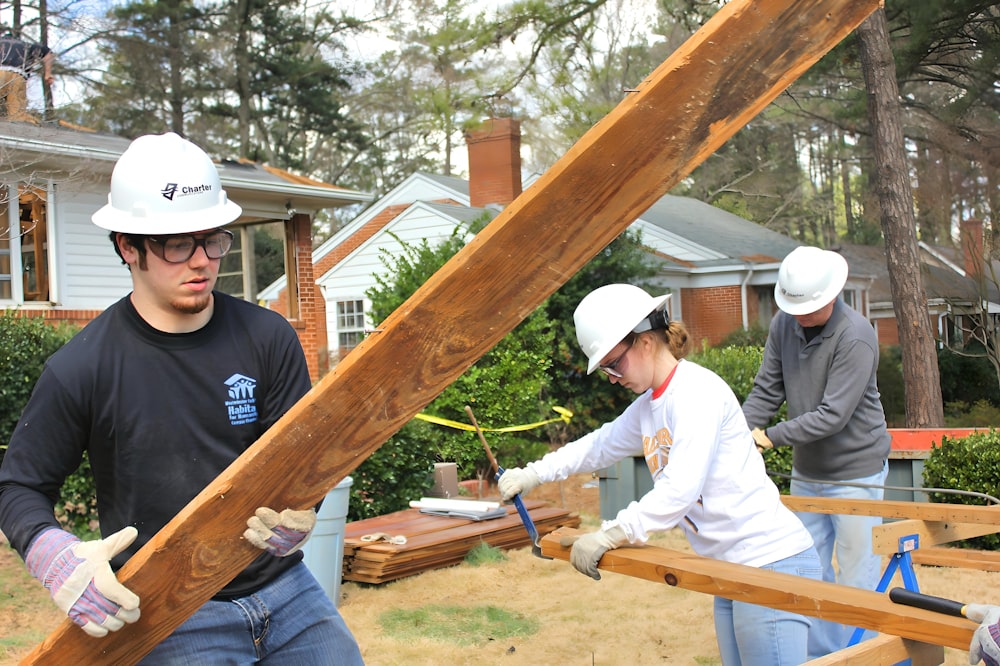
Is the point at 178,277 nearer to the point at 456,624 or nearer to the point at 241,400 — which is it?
the point at 241,400

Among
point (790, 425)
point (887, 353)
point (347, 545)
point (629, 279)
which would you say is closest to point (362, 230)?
point (629, 279)

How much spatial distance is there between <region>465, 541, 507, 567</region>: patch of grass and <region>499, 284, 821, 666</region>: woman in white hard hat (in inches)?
185

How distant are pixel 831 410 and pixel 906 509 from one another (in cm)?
75

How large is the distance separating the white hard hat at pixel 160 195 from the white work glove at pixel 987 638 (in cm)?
196

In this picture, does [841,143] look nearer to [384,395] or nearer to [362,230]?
[362,230]

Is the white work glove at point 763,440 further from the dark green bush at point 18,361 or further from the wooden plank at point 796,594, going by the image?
the dark green bush at point 18,361

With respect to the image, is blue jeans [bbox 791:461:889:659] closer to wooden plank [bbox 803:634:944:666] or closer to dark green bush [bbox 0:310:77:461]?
wooden plank [bbox 803:634:944:666]

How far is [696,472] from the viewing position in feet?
9.78

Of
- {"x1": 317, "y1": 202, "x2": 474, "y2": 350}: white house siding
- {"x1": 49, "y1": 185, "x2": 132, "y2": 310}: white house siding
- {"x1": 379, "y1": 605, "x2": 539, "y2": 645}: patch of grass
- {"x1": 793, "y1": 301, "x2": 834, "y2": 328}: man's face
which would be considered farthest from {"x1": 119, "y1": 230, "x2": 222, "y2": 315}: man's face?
{"x1": 317, "y1": 202, "x2": 474, "y2": 350}: white house siding

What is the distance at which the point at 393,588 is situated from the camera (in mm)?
7129

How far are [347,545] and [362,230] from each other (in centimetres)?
2007

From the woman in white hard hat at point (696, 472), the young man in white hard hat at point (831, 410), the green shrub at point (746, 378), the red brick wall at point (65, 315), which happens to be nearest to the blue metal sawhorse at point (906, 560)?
the young man in white hard hat at point (831, 410)

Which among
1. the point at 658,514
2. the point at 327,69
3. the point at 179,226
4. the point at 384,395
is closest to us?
the point at 384,395

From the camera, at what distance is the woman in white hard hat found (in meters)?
2.99
